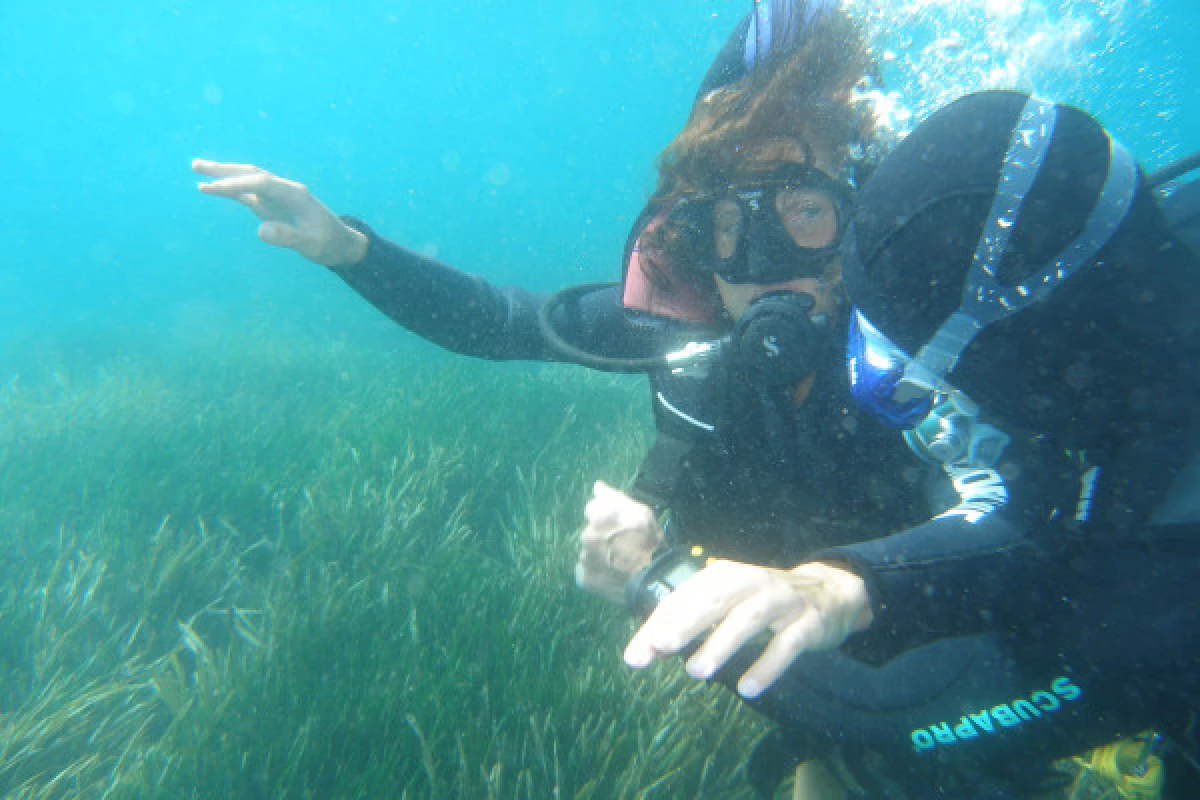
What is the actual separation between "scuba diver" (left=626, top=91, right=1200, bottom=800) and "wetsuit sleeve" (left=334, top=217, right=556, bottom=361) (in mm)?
1769

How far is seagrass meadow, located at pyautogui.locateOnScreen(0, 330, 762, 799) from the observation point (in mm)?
2324

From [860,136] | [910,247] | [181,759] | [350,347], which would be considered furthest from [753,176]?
[350,347]

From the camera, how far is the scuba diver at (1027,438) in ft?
3.53

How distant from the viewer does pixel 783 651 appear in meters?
0.95

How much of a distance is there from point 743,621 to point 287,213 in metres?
2.31

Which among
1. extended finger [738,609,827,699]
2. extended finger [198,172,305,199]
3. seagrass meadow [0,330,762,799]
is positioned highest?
extended finger [198,172,305,199]

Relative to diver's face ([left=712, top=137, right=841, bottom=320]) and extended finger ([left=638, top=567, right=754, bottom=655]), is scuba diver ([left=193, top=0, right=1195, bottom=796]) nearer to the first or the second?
diver's face ([left=712, top=137, right=841, bottom=320])

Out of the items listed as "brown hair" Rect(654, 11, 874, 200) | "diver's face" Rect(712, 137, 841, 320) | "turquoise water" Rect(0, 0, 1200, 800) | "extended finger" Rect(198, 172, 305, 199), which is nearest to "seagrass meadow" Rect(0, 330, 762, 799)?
"turquoise water" Rect(0, 0, 1200, 800)

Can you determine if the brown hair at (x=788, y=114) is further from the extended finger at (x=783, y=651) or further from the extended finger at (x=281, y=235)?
the extended finger at (x=783, y=651)

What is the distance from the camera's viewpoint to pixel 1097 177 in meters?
1.08

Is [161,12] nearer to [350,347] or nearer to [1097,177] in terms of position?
[350,347]

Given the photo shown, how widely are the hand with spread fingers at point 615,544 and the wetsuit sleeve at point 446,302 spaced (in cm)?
116

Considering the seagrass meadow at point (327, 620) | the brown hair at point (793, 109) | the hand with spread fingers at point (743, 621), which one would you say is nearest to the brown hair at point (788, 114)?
the brown hair at point (793, 109)

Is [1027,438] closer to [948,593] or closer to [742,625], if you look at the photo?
[948,593]
